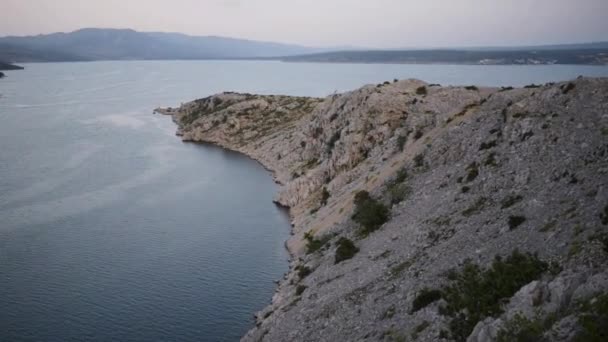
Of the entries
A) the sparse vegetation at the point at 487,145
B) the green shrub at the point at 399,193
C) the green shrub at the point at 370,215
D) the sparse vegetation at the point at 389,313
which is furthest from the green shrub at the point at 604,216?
the green shrub at the point at 399,193

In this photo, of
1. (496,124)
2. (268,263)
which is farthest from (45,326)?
(496,124)

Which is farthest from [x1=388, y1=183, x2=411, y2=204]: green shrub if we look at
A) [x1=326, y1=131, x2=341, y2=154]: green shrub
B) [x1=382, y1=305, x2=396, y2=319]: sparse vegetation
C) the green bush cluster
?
[x1=326, y1=131, x2=341, y2=154]: green shrub

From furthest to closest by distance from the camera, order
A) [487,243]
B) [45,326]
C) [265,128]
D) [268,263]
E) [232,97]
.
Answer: [232,97] → [265,128] → [268,263] → [45,326] → [487,243]

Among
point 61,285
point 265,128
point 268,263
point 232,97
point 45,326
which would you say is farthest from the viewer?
point 232,97

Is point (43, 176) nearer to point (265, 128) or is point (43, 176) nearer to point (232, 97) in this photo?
point (265, 128)

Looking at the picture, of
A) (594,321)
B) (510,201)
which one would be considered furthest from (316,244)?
(594,321)

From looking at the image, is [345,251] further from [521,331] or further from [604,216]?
[521,331]

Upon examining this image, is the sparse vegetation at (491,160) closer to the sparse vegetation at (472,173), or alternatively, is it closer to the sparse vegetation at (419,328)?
the sparse vegetation at (472,173)
